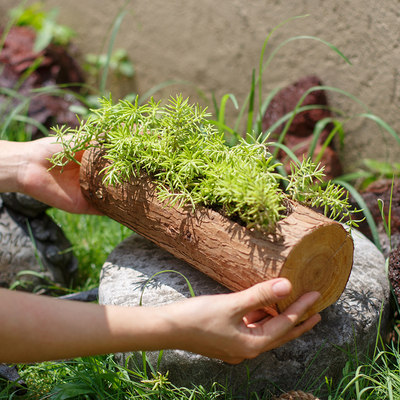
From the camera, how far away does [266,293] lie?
148cm

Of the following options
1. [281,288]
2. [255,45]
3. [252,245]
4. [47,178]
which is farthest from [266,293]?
[255,45]

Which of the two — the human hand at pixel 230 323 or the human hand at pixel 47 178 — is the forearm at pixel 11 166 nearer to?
the human hand at pixel 47 178

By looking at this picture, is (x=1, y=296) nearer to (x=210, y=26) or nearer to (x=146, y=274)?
(x=146, y=274)

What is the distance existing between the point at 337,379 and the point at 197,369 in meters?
0.56

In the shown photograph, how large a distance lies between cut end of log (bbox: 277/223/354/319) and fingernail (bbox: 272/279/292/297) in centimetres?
6

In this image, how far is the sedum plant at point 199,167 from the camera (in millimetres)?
1612

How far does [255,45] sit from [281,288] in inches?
92.9

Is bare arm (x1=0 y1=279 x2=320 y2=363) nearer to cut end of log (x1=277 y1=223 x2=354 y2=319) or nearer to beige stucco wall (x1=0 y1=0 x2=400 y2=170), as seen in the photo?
cut end of log (x1=277 y1=223 x2=354 y2=319)

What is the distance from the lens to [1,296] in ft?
4.59

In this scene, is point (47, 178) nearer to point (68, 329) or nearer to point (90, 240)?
point (90, 240)

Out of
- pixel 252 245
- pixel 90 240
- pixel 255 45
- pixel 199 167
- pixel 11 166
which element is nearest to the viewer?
pixel 252 245

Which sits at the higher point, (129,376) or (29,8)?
(29,8)

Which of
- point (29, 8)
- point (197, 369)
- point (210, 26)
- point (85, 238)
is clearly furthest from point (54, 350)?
point (29, 8)

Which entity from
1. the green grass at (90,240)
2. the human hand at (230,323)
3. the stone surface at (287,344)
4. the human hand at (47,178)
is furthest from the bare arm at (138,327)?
the green grass at (90,240)
